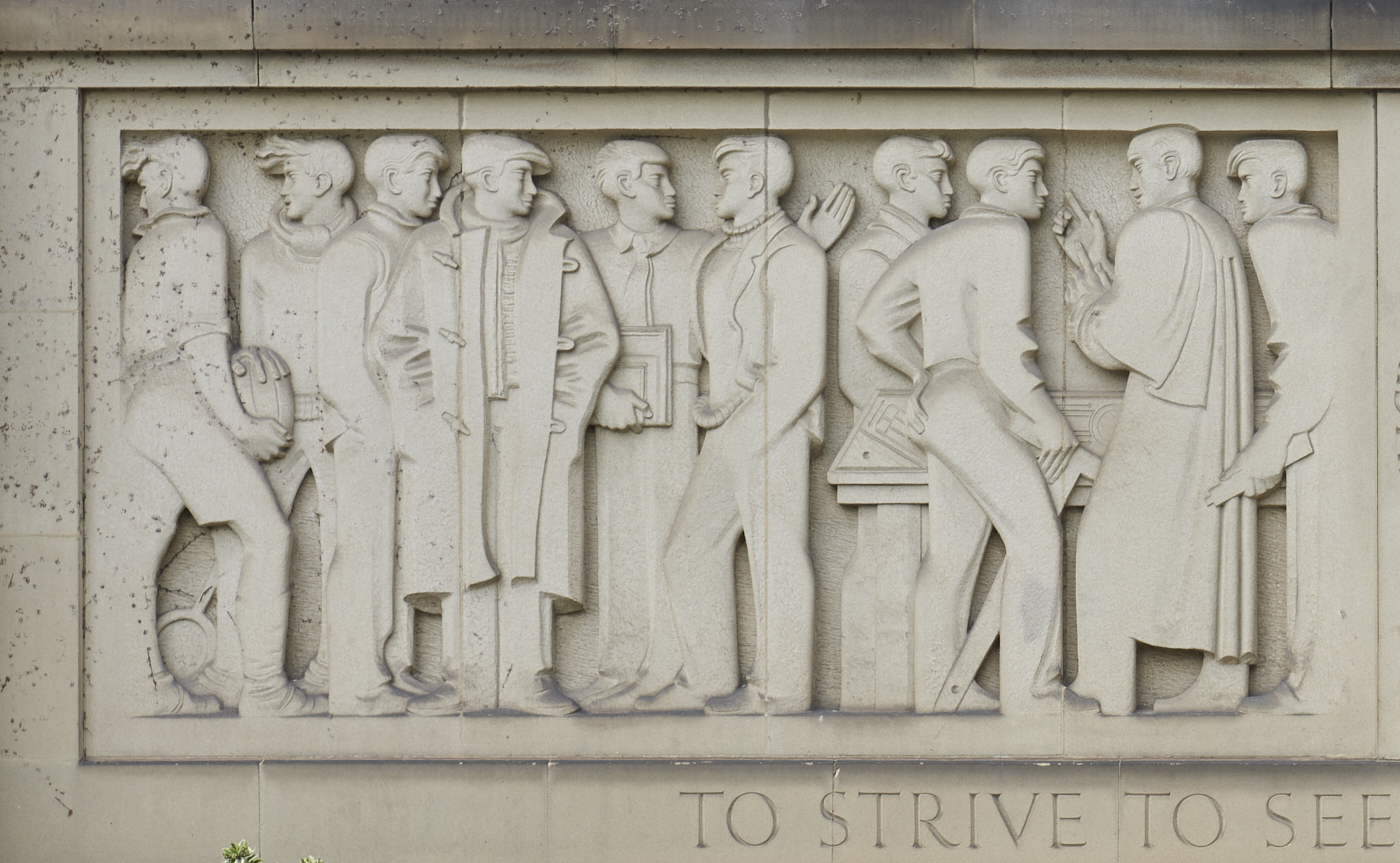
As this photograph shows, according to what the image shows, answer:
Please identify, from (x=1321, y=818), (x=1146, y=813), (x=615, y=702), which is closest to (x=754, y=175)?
(x=615, y=702)

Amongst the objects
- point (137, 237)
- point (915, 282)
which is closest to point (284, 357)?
point (137, 237)

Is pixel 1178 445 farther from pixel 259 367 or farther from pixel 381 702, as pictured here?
pixel 259 367

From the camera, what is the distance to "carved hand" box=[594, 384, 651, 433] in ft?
25.3

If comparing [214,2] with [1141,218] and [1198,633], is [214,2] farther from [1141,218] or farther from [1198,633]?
[1198,633]

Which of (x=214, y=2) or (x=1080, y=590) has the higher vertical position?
(x=214, y=2)

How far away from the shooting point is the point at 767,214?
773cm

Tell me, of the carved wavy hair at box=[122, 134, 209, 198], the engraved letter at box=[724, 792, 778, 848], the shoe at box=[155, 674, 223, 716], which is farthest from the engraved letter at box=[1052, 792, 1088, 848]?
the carved wavy hair at box=[122, 134, 209, 198]

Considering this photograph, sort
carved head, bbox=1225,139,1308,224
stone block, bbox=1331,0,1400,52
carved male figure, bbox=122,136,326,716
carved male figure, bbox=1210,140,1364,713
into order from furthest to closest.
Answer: carved male figure, bbox=122,136,326,716, carved head, bbox=1225,139,1308,224, carved male figure, bbox=1210,140,1364,713, stone block, bbox=1331,0,1400,52

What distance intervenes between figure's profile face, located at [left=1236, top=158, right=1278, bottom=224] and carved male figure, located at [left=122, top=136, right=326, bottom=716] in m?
4.86

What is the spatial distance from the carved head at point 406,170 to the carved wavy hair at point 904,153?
85.1 inches

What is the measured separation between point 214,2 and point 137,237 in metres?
1.24

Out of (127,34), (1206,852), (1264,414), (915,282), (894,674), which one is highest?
(127,34)

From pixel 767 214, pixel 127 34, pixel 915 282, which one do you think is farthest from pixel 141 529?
pixel 915 282

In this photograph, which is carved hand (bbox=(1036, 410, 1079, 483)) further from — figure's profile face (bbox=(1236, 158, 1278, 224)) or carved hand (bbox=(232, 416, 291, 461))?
carved hand (bbox=(232, 416, 291, 461))
